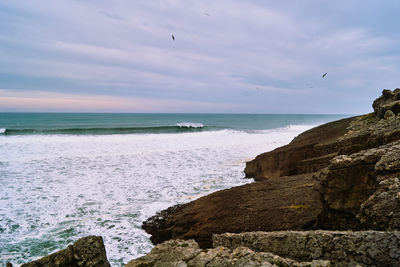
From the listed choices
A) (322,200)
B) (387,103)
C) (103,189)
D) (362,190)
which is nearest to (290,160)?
(387,103)

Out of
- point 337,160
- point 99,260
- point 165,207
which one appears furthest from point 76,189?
point 337,160

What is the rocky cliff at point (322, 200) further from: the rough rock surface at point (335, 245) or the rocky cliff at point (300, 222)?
the rough rock surface at point (335, 245)

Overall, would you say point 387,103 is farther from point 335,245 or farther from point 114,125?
point 114,125

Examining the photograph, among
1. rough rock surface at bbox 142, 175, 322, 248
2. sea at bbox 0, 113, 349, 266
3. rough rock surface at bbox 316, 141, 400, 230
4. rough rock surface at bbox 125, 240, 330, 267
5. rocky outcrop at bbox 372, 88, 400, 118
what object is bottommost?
sea at bbox 0, 113, 349, 266

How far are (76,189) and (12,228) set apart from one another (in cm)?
298

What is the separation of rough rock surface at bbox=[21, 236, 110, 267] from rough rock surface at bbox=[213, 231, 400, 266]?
1.73 metres

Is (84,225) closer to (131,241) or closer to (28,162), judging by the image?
(131,241)

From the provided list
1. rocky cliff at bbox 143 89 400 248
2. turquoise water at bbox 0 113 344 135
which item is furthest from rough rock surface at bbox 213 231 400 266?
turquoise water at bbox 0 113 344 135

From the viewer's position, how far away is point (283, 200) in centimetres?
529

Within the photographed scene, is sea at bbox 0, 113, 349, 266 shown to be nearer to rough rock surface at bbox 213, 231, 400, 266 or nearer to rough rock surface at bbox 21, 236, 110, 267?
rough rock surface at bbox 21, 236, 110, 267

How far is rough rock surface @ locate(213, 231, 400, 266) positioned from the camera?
7.34 ft

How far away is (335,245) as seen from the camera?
99.1 inches

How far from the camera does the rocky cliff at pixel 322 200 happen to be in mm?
3112

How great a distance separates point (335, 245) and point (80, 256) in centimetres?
288
